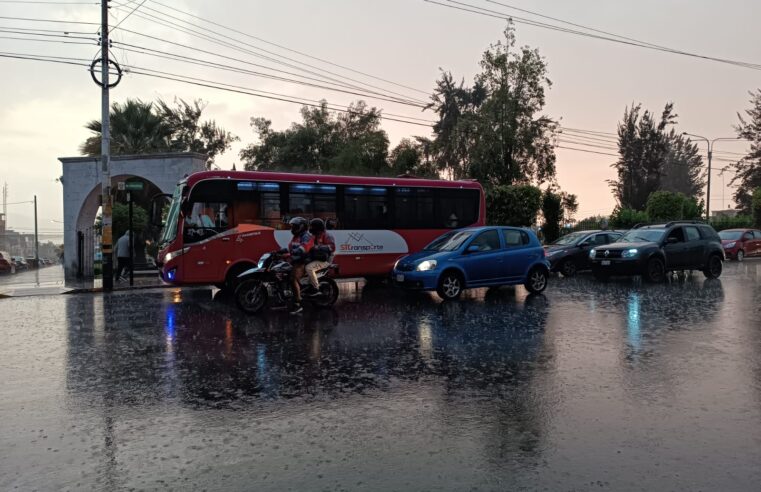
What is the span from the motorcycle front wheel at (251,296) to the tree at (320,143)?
1288 inches

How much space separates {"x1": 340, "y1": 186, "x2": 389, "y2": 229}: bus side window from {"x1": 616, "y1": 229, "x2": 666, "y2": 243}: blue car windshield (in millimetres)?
8191

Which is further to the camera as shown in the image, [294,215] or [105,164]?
[105,164]

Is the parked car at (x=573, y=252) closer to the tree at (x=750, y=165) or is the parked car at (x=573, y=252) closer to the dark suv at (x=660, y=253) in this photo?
the dark suv at (x=660, y=253)

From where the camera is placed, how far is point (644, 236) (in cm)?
1878

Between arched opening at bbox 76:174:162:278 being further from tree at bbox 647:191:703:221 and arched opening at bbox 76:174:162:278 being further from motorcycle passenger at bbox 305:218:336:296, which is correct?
tree at bbox 647:191:703:221

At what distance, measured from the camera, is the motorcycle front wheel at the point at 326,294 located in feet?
40.5

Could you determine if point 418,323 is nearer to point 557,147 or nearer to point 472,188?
point 472,188

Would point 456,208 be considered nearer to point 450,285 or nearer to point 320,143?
point 450,285

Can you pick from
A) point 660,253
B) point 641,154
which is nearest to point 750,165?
point 641,154

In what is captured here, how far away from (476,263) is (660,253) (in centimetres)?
787

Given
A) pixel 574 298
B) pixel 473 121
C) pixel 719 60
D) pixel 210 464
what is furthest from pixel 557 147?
pixel 210 464

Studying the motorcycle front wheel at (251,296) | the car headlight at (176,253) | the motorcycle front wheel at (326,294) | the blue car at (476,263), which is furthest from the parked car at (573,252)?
the car headlight at (176,253)

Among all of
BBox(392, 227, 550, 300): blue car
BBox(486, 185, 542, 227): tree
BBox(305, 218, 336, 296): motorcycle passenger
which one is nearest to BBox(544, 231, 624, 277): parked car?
BBox(392, 227, 550, 300): blue car

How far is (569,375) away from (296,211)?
36.1ft
